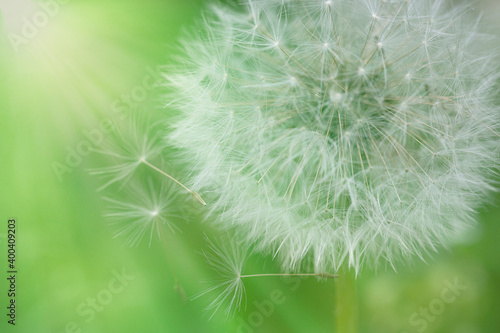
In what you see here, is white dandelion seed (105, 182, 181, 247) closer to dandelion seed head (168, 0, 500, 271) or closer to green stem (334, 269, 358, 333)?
dandelion seed head (168, 0, 500, 271)

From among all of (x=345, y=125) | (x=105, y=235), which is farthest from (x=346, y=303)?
(x=105, y=235)

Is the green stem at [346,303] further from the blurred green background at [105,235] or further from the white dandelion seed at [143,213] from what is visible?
the white dandelion seed at [143,213]

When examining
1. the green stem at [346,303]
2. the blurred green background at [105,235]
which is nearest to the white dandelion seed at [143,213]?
the blurred green background at [105,235]

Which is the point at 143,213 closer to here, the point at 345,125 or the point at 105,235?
the point at 105,235

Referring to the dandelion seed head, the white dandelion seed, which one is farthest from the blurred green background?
the dandelion seed head

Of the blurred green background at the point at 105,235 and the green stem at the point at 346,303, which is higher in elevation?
the blurred green background at the point at 105,235

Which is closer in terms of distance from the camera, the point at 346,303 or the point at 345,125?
the point at 345,125

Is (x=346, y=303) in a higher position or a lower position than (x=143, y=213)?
lower
